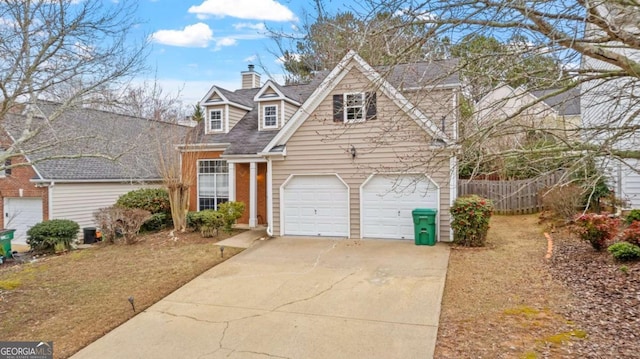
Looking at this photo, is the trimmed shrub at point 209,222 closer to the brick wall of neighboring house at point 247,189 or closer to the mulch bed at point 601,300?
the brick wall of neighboring house at point 247,189

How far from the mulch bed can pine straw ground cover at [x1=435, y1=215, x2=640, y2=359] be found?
10 mm

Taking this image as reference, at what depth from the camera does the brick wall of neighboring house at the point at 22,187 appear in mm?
16531

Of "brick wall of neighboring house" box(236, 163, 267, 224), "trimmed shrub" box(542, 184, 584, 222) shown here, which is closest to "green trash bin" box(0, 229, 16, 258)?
"brick wall of neighboring house" box(236, 163, 267, 224)

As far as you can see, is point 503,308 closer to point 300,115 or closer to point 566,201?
point 566,201

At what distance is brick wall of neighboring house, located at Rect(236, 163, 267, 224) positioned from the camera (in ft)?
49.1

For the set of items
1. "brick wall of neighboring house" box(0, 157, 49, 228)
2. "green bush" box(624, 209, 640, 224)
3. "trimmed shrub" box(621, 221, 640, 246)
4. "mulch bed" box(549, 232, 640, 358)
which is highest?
"brick wall of neighboring house" box(0, 157, 49, 228)

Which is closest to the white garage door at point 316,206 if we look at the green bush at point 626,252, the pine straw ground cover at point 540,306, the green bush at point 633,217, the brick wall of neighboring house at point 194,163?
the pine straw ground cover at point 540,306

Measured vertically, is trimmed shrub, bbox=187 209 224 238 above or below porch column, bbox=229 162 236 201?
below

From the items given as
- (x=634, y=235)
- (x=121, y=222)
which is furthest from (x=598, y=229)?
(x=121, y=222)

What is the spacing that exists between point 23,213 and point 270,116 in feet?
40.7

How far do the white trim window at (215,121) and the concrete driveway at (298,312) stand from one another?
834cm

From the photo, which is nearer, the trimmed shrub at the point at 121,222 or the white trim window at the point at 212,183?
the trimmed shrub at the point at 121,222

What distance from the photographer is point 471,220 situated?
396 inches

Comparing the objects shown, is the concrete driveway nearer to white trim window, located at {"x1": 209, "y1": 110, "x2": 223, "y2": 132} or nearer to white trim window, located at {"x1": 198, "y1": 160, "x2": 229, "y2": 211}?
white trim window, located at {"x1": 198, "y1": 160, "x2": 229, "y2": 211}
